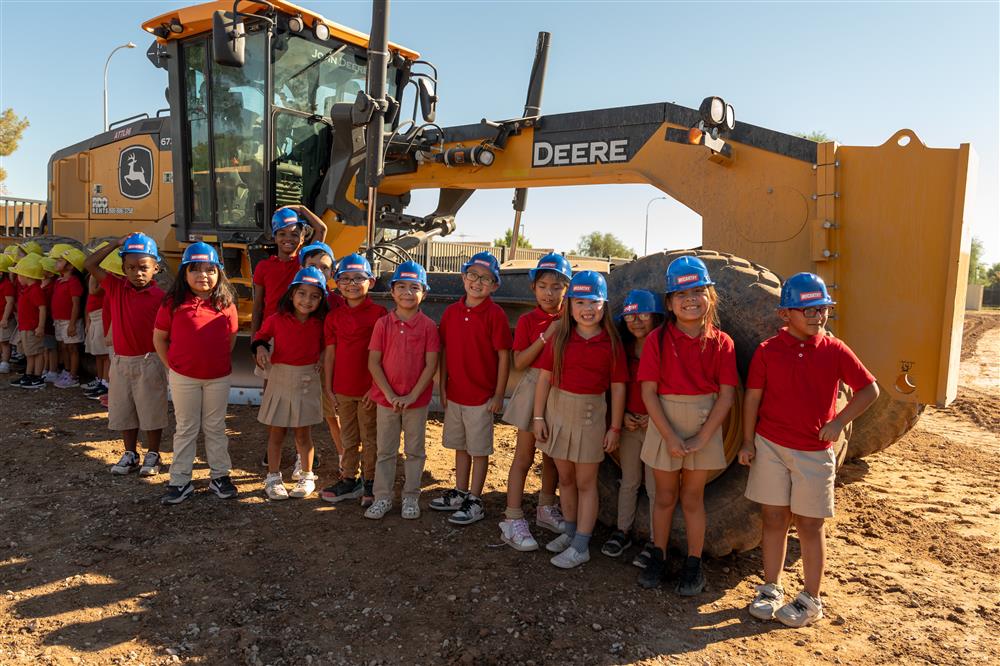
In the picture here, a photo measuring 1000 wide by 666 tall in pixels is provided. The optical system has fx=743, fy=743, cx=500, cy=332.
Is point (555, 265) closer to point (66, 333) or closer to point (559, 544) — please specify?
point (559, 544)

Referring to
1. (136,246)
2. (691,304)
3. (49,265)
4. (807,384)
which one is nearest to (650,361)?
(691,304)

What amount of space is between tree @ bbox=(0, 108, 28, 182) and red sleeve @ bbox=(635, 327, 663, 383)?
110ft

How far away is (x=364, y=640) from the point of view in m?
3.15

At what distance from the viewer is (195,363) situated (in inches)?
189

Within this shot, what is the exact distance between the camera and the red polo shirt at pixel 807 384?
3396mm

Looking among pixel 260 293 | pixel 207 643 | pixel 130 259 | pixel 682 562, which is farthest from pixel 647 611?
pixel 130 259

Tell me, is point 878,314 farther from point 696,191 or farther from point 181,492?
point 181,492

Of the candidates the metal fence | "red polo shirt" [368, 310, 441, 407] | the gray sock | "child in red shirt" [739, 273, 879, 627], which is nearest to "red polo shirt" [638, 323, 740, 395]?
"child in red shirt" [739, 273, 879, 627]

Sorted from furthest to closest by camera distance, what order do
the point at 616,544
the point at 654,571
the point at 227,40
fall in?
the point at 227,40
the point at 616,544
the point at 654,571

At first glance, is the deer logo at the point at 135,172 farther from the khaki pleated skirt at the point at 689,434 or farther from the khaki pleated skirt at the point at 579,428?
the khaki pleated skirt at the point at 689,434

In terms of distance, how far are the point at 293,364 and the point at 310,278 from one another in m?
0.59

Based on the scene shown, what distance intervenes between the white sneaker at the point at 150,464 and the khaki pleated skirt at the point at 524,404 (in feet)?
8.99

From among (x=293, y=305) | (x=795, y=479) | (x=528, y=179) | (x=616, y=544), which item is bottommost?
(x=616, y=544)

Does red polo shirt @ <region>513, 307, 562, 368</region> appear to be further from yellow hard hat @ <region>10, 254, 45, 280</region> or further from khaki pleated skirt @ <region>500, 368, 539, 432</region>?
yellow hard hat @ <region>10, 254, 45, 280</region>
